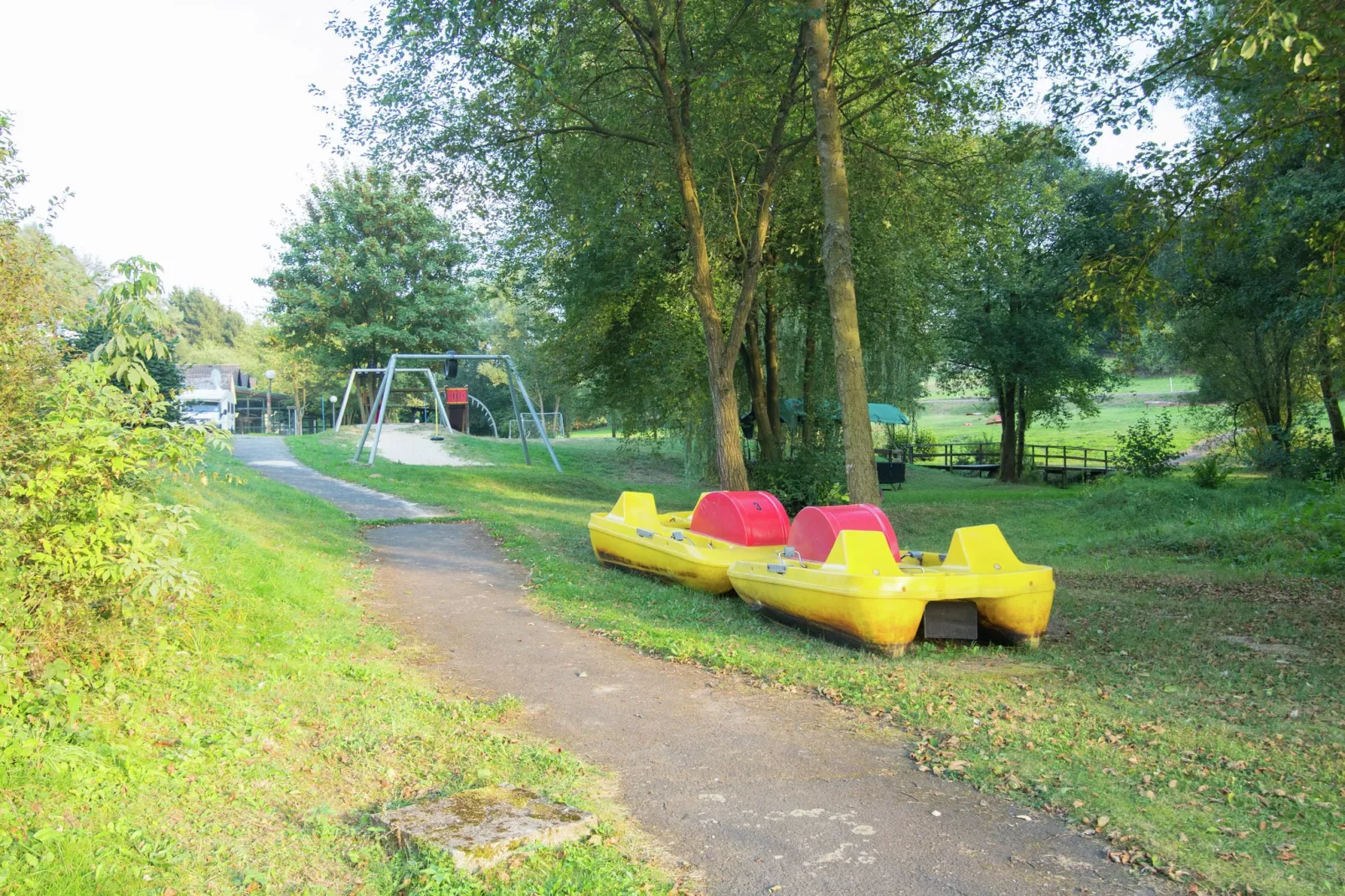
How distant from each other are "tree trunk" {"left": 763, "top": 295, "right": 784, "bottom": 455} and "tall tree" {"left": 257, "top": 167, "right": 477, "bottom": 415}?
19.1 meters

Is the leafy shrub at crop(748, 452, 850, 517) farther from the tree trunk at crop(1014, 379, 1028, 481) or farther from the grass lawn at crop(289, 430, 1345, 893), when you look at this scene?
the tree trunk at crop(1014, 379, 1028, 481)

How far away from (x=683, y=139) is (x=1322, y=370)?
14.6 meters

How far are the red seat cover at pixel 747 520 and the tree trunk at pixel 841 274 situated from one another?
1.18m

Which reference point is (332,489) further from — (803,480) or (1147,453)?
(1147,453)

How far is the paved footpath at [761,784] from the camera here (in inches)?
154

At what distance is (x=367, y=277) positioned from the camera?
118 ft

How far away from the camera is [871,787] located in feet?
16.0

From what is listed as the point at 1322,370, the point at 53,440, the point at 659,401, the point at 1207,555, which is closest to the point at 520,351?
the point at 659,401

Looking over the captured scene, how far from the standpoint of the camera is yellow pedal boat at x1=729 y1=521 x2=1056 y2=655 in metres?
7.52

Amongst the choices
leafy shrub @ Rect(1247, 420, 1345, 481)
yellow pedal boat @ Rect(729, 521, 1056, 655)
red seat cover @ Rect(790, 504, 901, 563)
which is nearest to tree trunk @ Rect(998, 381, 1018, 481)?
leafy shrub @ Rect(1247, 420, 1345, 481)

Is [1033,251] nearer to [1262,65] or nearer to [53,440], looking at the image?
[1262,65]

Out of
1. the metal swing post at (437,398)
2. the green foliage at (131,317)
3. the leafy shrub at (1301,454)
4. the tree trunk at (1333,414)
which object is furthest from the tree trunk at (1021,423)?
the green foliage at (131,317)

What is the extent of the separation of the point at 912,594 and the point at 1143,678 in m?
1.74

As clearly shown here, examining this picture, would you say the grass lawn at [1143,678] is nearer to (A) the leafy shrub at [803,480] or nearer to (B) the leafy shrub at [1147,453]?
(A) the leafy shrub at [803,480]
